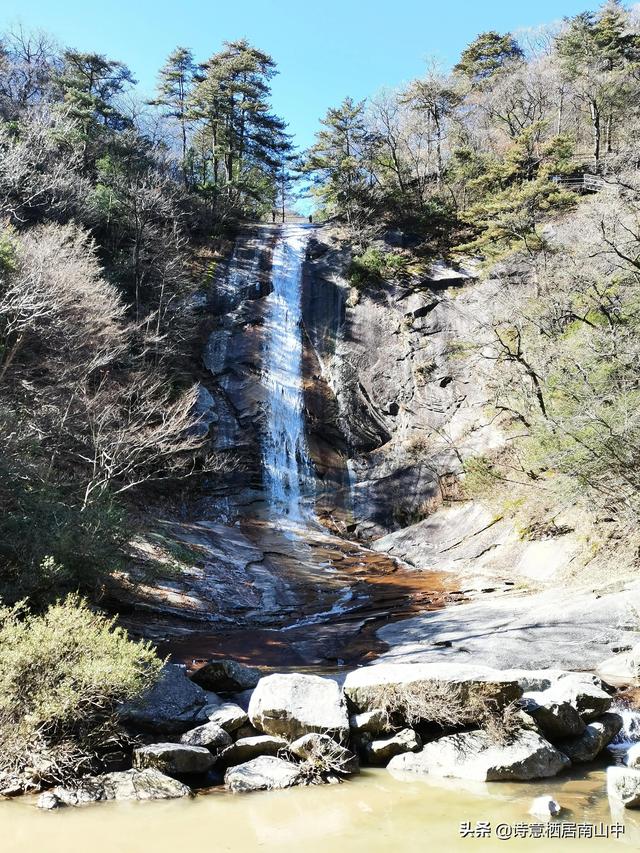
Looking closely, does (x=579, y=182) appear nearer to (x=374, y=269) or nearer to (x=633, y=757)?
(x=374, y=269)

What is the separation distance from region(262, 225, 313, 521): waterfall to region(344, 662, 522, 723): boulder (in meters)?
15.4

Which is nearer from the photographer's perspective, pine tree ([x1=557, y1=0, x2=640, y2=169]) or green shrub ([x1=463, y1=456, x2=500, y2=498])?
green shrub ([x1=463, y1=456, x2=500, y2=498])

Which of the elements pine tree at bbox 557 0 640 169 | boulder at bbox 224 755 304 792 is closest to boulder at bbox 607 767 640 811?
boulder at bbox 224 755 304 792

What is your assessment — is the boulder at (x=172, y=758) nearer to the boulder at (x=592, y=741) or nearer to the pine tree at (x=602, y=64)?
the boulder at (x=592, y=741)

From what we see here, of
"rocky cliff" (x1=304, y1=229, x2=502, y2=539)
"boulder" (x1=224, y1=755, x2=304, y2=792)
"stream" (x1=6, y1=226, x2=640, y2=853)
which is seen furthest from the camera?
"rocky cliff" (x1=304, y1=229, x2=502, y2=539)

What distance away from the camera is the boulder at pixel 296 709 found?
6461mm

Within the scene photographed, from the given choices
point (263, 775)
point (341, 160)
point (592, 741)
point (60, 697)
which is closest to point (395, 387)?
point (341, 160)

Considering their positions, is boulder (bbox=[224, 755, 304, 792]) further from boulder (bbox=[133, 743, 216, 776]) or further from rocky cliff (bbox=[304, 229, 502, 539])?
rocky cliff (bbox=[304, 229, 502, 539])

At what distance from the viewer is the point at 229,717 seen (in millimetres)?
6766

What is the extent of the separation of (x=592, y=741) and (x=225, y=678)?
14.4 feet

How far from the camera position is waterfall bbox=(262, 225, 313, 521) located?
23516 mm

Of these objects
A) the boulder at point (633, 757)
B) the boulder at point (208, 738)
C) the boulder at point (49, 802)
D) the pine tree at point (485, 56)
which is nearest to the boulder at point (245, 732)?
the boulder at point (208, 738)

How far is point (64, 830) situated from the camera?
4.82m

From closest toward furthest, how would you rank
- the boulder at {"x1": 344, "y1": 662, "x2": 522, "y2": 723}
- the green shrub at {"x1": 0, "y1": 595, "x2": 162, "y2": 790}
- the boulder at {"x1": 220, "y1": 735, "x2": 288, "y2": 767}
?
the green shrub at {"x1": 0, "y1": 595, "x2": 162, "y2": 790} < the boulder at {"x1": 220, "y1": 735, "x2": 288, "y2": 767} < the boulder at {"x1": 344, "y1": 662, "x2": 522, "y2": 723}
